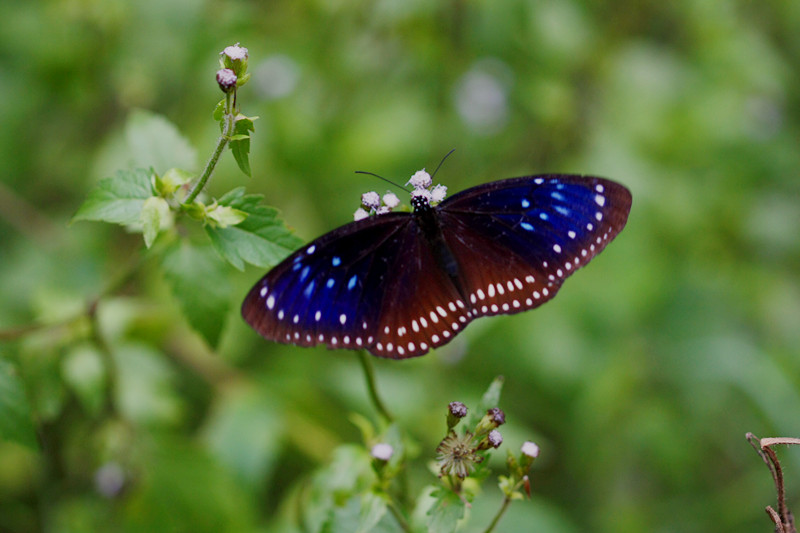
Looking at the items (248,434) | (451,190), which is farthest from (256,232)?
(451,190)

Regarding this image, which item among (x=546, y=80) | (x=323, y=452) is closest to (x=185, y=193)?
(x=323, y=452)

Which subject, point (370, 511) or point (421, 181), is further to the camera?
point (421, 181)

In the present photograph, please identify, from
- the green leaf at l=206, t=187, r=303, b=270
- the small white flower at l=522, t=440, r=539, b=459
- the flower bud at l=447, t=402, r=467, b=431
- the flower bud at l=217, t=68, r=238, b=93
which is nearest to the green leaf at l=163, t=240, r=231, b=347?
the green leaf at l=206, t=187, r=303, b=270

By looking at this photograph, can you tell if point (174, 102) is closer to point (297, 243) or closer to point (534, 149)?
point (534, 149)

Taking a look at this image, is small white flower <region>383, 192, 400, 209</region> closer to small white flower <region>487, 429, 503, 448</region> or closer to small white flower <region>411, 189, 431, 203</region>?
small white flower <region>411, 189, 431, 203</region>

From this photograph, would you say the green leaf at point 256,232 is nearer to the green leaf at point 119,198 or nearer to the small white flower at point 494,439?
the green leaf at point 119,198

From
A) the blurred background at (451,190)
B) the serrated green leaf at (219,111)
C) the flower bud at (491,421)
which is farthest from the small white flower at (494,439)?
the blurred background at (451,190)

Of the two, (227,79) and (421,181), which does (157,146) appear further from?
(421,181)
